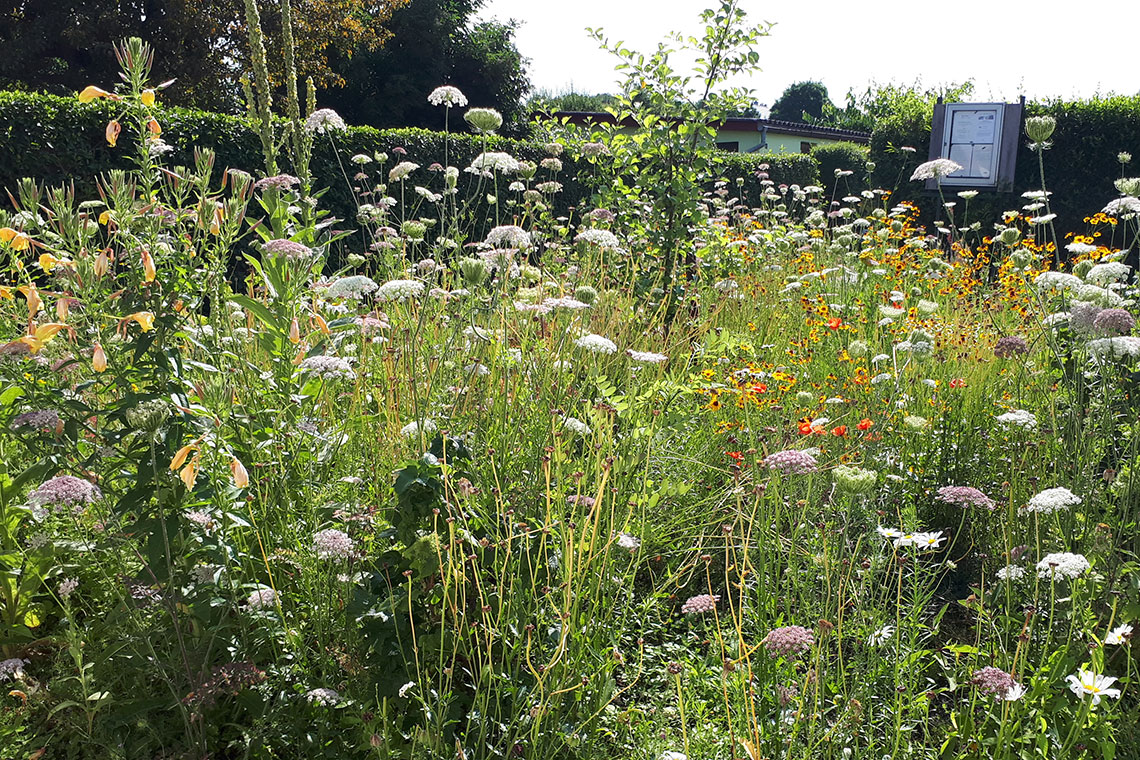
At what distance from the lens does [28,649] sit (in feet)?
7.22

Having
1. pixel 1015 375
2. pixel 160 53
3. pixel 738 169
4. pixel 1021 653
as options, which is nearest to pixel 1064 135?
pixel 738 169

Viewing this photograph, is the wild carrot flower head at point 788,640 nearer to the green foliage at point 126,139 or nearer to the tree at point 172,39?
the green foliage at point 126,139

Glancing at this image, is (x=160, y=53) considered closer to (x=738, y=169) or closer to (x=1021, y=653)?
(x=738, y=169)

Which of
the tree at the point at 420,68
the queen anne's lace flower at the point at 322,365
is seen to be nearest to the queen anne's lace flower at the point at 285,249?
the queen anne's lace flower at the point at 322,365

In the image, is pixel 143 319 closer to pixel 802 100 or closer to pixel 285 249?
pixel 285 249

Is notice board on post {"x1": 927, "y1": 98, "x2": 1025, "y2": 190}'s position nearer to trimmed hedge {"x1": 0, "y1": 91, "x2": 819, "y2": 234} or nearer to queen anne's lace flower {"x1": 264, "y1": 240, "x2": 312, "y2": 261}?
trimmed hedge {"x1": 0, "y1": 91, "x2": 819, "y2": 234}

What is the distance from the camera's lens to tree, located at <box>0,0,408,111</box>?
15359 millimetres

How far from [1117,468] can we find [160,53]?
61.8 feet

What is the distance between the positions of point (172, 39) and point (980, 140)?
15.8 metres

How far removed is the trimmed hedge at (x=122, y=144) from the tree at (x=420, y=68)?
11.5m

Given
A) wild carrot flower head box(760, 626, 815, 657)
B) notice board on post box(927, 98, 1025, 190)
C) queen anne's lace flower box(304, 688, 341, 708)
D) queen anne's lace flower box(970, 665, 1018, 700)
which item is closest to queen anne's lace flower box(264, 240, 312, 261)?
queen anne's lace flower box(304, 688, 341, 708)

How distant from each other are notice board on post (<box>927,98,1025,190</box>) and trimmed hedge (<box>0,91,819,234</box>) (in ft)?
22.4

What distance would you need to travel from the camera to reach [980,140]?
12.2 meters

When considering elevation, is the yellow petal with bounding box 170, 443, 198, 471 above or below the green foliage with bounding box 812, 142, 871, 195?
below
